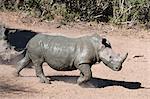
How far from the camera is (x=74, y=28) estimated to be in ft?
55.3

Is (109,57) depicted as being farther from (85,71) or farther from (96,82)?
(96,82)

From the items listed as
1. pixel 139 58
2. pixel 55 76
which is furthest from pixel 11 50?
pixel 139 58

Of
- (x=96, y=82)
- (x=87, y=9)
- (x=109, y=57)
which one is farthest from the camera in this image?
(x=87, y=9)

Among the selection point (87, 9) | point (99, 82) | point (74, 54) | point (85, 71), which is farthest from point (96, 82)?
point (87, 9)

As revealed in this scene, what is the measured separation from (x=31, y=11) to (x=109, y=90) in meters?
8.80

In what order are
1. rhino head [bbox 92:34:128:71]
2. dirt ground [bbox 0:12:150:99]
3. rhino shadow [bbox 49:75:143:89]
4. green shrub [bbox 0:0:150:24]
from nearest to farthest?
dirt ground [bbox 0:12:150:99], rhino head [bbox 92:34:128:71], rhino shadow [bbox 49:75:143:89], green shrub [bbox 0:0:150:24]

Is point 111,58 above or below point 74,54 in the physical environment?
below

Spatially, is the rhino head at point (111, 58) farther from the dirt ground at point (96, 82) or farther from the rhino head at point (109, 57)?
the dirt ground at point (96, 82)

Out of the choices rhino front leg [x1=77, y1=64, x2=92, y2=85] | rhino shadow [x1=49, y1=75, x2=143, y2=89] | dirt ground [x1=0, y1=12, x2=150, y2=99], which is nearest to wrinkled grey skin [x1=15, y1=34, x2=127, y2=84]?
rhino front leg [x1=77, y1=64, x2=92, y2=85]

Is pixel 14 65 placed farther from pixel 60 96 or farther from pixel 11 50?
pixel 60 96

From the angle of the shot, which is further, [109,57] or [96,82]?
[96,82]

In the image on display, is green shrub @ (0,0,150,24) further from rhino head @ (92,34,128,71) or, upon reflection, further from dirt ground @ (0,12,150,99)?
rhino head @ (92,34,128,71)

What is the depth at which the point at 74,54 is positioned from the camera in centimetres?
930

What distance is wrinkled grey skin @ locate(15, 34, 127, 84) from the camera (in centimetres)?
927
